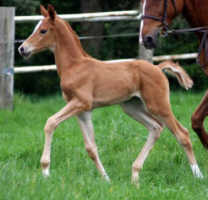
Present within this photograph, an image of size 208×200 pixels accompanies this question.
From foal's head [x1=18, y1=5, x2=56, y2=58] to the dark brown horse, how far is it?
0.96 meters

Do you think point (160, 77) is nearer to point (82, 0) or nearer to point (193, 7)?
point (193, 7)

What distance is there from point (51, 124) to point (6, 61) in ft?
12.8

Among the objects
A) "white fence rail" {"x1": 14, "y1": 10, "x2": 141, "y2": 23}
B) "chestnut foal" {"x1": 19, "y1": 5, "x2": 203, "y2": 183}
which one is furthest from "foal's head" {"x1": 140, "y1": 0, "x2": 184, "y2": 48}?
"white fence rail" {"x1": 14, "y1": 10, "x2": 141, "y2": 23}

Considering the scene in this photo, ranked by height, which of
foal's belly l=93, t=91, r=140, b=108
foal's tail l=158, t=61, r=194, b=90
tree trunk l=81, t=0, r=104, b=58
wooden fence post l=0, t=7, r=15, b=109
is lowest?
tree trunk l=81, t=0, r=104, b=58

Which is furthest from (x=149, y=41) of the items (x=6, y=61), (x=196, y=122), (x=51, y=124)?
(x=6, y=61)

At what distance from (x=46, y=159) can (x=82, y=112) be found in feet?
2.11

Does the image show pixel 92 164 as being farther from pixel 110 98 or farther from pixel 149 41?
pixel 149 41

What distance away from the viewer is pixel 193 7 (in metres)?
5.82

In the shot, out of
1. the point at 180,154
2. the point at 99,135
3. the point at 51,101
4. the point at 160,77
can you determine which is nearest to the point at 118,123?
the point at 99,135

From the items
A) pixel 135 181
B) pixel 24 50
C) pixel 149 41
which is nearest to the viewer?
pixel 135 181

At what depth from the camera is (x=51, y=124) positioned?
4879 millimetres

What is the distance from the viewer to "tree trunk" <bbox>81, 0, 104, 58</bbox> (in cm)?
1355

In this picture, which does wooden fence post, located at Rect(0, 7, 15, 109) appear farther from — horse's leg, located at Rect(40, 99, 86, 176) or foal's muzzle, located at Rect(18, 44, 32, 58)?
horse's leg, located at Rect(40, 99, 86, 176)

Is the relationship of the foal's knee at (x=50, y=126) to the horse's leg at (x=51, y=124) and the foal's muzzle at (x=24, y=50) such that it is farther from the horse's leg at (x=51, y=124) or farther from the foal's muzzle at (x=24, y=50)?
the foal's muzzle at (x=24, y=50)
